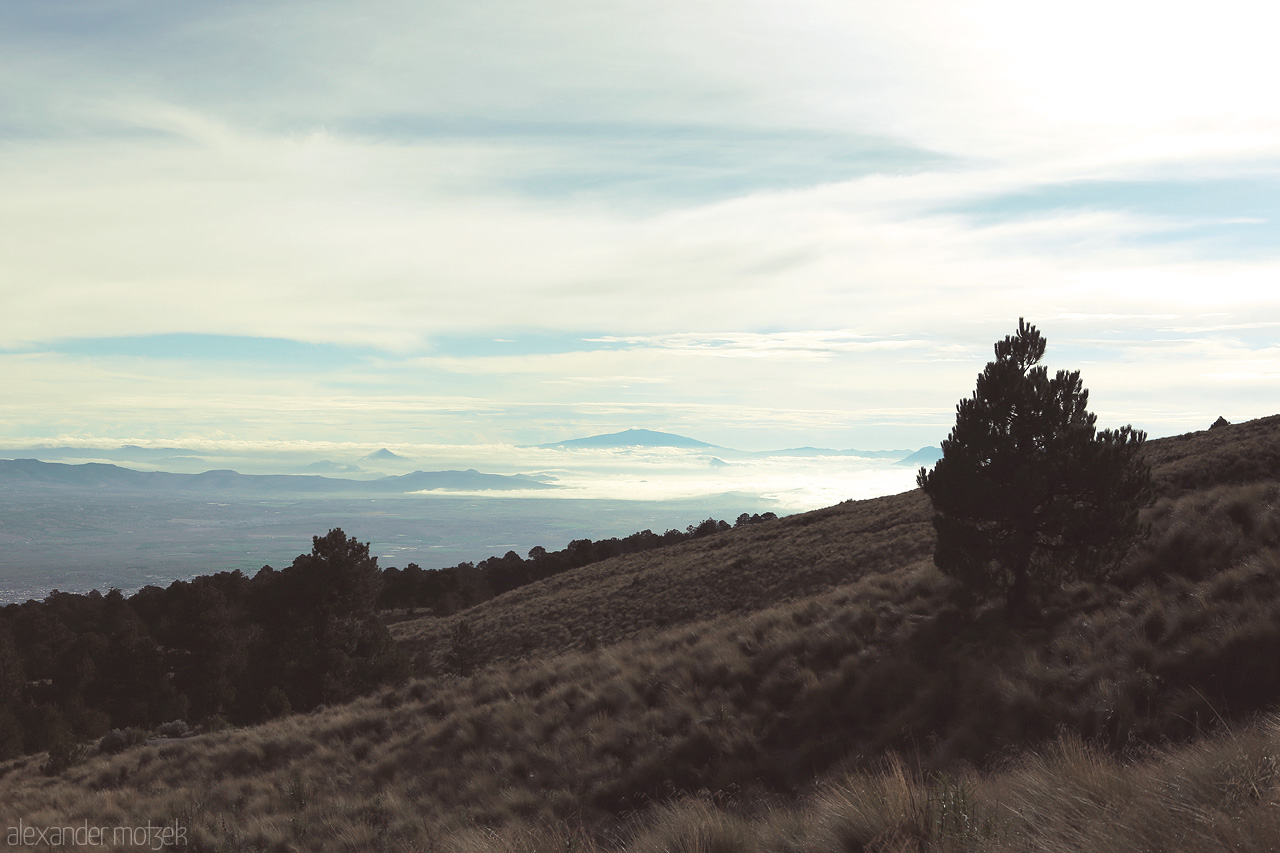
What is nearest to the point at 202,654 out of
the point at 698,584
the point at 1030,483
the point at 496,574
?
the point at 698,584

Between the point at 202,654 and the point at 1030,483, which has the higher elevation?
the point at 1030,483

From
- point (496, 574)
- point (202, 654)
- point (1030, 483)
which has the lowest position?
point (496, 574)

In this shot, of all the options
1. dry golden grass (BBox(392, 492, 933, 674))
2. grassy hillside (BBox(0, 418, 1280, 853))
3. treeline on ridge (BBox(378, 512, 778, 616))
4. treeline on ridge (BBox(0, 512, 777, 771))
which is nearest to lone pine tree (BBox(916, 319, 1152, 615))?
grassy hillside (BBox(0, 418, 1280, 853))

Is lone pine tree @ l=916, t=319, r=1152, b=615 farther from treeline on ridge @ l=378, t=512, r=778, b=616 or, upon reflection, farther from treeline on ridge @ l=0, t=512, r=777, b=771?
treeline on ridge @ l=378, t=512, r=778, b=616

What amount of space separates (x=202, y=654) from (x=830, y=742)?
1523 inches

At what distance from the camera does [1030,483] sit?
11.6 metres

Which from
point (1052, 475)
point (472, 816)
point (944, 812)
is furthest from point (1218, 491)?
point (472, 816)

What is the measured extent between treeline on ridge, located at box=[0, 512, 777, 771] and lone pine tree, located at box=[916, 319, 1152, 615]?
2045 centimetres

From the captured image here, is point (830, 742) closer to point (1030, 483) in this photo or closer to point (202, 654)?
point (1030, 483)

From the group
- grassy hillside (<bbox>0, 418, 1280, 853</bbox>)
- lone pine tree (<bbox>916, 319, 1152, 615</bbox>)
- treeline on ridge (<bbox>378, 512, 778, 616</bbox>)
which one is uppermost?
lone pine tree (<bbox>916, 319, 1152, 615</bbox>)

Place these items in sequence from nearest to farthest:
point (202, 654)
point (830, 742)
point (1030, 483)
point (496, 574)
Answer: point (830, 742) → point (1030, 483) → point (202, 654) → point (496, 574)

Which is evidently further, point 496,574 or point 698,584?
point 496,574

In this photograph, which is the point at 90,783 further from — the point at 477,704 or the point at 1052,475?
the point at 1052,475

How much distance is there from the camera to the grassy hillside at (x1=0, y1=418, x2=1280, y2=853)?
191 inches
